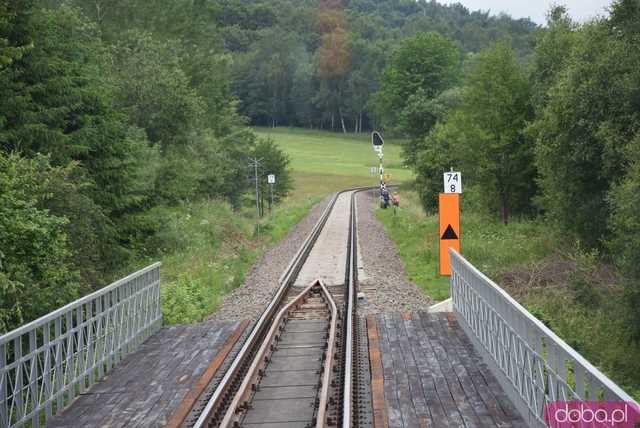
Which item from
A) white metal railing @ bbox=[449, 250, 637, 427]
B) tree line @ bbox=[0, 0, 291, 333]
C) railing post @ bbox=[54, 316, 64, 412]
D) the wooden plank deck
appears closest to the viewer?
white metal railing @ bbox=[449, 250, 637, 427]

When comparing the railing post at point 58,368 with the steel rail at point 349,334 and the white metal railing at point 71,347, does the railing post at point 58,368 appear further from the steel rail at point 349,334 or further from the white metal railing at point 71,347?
the steel rail at point 349,334

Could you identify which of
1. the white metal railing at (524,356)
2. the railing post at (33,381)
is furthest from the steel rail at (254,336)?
the white metal railing at (524,356)

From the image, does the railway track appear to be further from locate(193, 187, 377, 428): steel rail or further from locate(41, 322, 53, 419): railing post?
locate(41, 322, 53, 419): railing post

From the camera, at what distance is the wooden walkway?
7.84 m

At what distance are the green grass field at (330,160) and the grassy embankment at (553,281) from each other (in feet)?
136

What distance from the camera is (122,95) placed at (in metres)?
32.8

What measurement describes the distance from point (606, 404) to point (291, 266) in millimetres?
17487

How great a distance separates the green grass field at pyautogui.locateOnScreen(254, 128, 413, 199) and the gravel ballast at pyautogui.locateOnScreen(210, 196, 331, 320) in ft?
130

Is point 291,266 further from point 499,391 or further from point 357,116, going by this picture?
point 357,116

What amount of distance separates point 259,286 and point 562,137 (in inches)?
452

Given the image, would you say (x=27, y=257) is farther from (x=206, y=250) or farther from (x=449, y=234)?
(x=206, y=250)

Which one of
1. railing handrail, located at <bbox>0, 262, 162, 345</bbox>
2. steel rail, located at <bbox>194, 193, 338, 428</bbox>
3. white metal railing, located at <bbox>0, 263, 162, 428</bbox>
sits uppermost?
railing handrail, located at <bbox>0, 262, 162, 345</bbox>

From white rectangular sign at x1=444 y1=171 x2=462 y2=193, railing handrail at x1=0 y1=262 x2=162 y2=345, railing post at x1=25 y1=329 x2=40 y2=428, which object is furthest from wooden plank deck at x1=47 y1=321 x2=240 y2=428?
white rectangular sign at x1=444 y1=171 x2=462 y2=193

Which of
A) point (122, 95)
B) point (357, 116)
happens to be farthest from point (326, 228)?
point (357, 116)
